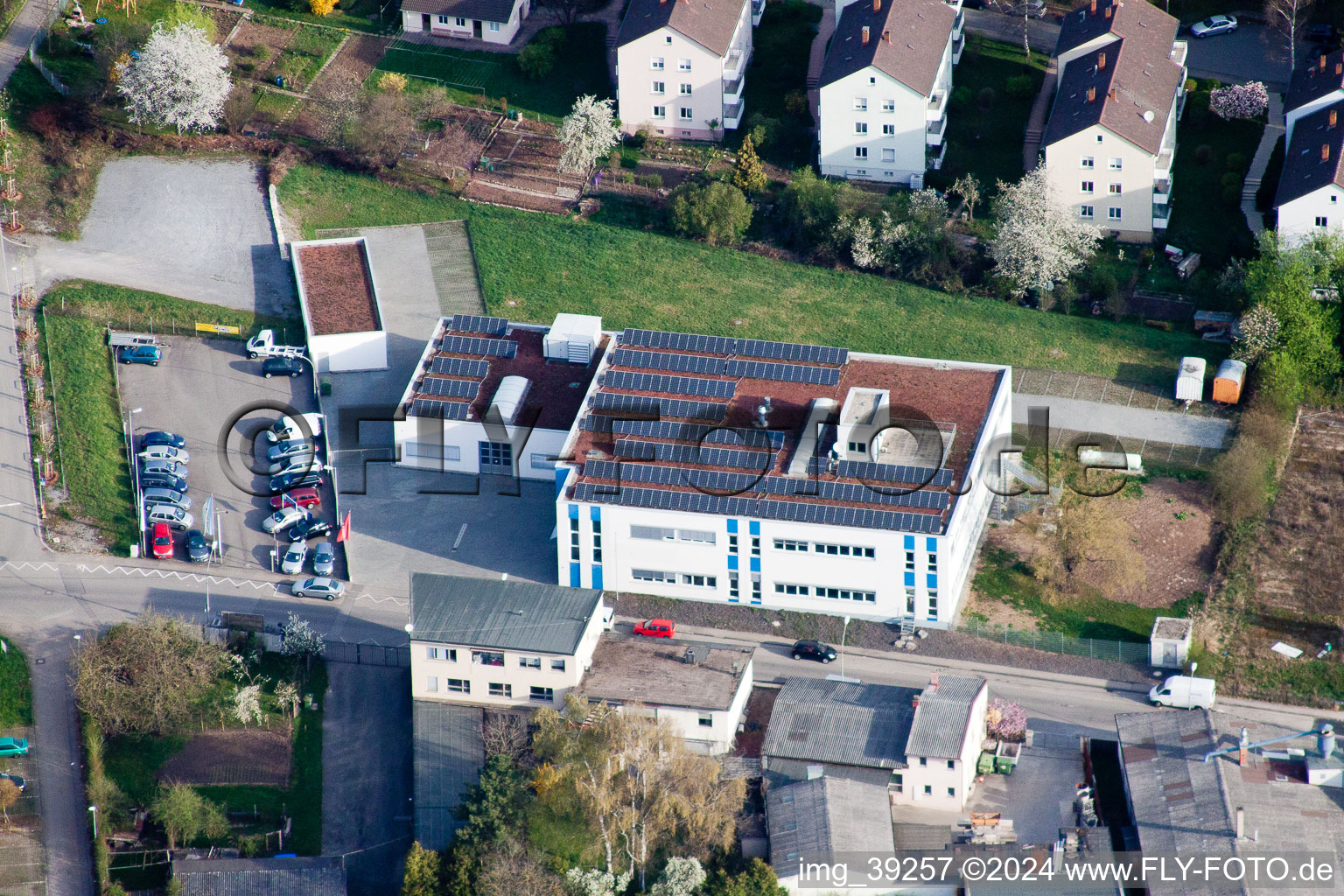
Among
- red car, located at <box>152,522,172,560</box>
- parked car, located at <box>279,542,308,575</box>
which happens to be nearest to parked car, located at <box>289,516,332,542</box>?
parked car, located at <box>279,542,308,575</box>

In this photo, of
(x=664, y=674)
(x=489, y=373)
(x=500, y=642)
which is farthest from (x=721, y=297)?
(x=500, y=642)

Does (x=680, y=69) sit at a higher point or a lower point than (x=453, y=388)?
higher

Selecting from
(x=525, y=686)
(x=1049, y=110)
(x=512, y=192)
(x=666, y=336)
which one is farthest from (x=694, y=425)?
(x=1049, y=110)

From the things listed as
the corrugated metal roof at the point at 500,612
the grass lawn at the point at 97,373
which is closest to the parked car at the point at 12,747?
the grass lawn at the point at 97,373

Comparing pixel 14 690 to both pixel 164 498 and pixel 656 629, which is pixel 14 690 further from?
pixel 656 629

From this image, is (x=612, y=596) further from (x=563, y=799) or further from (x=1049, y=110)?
(x=1049, y=110)

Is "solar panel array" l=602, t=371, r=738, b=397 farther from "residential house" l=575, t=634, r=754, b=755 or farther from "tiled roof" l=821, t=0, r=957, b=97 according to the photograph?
"tiled roof" l=821, t=0, r=957, b=97
